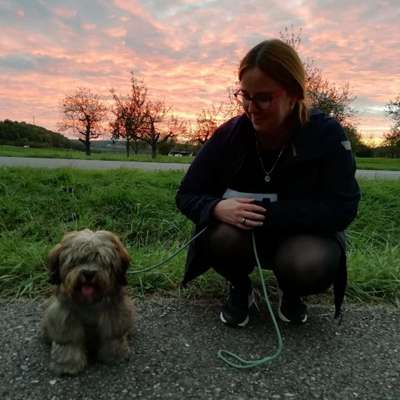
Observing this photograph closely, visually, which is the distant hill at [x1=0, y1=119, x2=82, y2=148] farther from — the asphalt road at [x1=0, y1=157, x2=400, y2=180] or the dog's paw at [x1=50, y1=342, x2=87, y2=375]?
the dog's paw at [x1=50, y1=342, x2=87, y2=375]

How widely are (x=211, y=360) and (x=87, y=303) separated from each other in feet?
2.75

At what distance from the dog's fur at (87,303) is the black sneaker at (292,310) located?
1.20 m

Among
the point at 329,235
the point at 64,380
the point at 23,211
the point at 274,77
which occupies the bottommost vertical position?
the point at 64,380

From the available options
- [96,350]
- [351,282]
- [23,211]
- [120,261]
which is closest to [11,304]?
[96,350]

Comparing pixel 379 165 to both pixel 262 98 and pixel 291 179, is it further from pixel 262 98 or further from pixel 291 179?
pixel 262 98

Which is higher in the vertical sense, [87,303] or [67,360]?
[87,303]

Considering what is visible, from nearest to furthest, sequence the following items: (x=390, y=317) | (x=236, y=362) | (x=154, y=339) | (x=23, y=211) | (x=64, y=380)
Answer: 1. (x=64, y=380)
2. (x=236, y=362)
3. (x=154, y=339)
4. (x=390, y=317)
5. (x=23, y=211)

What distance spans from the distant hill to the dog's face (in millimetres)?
50494

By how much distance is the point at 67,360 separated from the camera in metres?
2.60

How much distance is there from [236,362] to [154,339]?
60 cm

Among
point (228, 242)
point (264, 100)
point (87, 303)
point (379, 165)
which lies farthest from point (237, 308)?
point (379, 165)

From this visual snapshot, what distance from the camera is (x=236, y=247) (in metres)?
3.14

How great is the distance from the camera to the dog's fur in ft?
8.36

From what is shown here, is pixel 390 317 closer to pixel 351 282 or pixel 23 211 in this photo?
pixel 351 282
